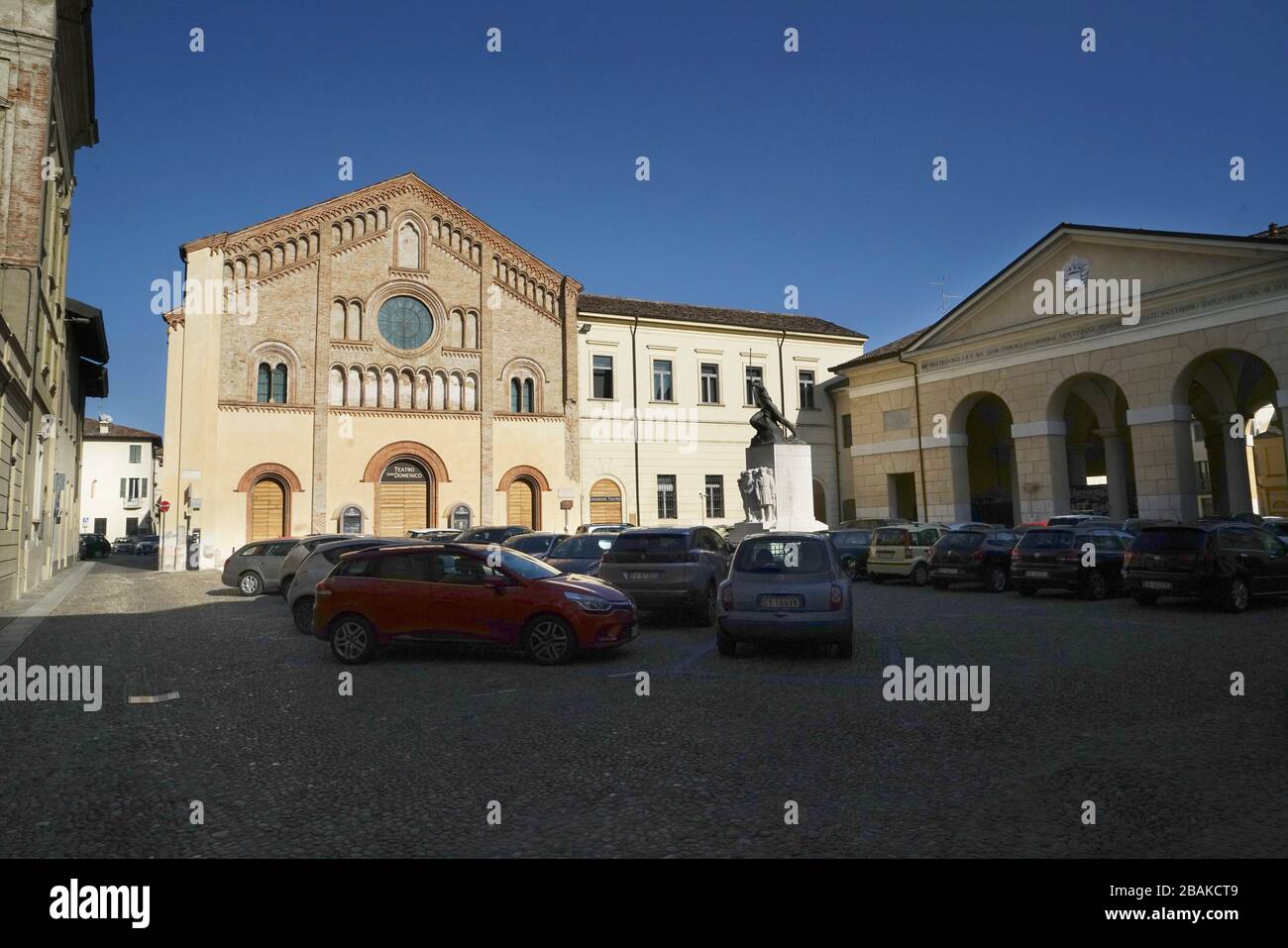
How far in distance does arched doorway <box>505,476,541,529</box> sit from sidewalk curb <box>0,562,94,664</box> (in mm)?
15878

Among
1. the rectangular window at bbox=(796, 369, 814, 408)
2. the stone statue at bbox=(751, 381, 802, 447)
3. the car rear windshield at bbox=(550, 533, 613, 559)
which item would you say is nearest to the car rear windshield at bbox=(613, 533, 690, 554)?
the car rear windshield at bbox=(550, 533, 613, 559)

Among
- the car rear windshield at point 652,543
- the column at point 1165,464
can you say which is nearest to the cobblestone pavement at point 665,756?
the car rear windshield at point 652,543

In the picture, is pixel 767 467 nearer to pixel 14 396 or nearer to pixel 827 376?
pixel 14 396

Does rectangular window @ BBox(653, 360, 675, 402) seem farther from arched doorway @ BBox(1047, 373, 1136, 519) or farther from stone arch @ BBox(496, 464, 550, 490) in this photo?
arched doorway @ BBox(1047, 373, 1136, 519)

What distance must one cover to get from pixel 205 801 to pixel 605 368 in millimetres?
34446

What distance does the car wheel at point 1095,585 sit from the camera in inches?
657

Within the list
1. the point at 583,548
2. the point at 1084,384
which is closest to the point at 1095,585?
the point at 583,548

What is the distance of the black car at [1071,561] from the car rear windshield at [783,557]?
29.4 ft

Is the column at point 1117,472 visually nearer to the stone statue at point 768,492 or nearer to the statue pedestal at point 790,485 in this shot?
the statue pedestal at point 790,485

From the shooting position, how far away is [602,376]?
1523 inches

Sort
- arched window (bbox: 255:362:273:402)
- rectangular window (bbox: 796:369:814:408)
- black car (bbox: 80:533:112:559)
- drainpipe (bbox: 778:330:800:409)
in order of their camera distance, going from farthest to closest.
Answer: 1. black car (bbox: 80:533:112:559)
2. rectangular window (bbox: 796:369:814:408)
3. drainpipe (bbox: 778:330:800:409)
4. arched window (bbox: 255:362:273:402)

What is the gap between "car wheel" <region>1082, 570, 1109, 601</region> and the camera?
1668 centimetres

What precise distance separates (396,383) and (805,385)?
21361 millimetres

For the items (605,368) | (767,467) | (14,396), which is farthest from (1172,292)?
(14,396)
